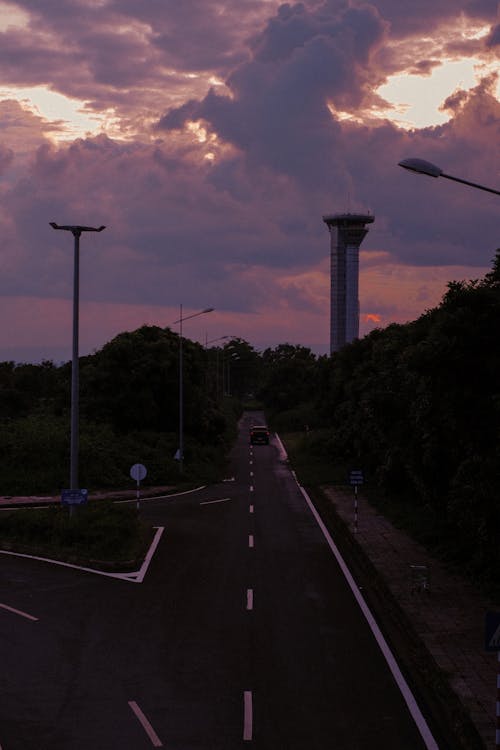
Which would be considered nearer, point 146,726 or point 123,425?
point 146,726

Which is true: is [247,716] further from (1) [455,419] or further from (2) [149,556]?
(2) [149,556]

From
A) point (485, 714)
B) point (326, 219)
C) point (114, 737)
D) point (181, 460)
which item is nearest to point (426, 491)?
point (485, 714)

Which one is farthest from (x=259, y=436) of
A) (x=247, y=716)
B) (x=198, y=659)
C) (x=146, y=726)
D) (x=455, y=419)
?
(x=146, y=726)

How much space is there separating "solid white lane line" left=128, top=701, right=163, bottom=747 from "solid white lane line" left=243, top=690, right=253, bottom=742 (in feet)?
3.82

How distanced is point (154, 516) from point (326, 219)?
4275 inches

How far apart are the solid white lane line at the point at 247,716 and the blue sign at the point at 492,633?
3.50 meters

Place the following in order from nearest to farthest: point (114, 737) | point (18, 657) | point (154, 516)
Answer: point (114, 737), point (18, 657), point (154, 516)

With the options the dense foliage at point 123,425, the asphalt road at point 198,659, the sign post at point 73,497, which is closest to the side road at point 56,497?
the dense foliage at point 123,425

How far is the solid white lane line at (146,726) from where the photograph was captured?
11.2 meters

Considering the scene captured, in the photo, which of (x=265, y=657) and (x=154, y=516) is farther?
(x=154, y=516)

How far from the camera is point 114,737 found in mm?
11383

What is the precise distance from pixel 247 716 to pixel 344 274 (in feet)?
397

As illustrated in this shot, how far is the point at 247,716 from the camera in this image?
12258mm

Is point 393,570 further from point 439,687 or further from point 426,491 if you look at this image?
point 439,687
